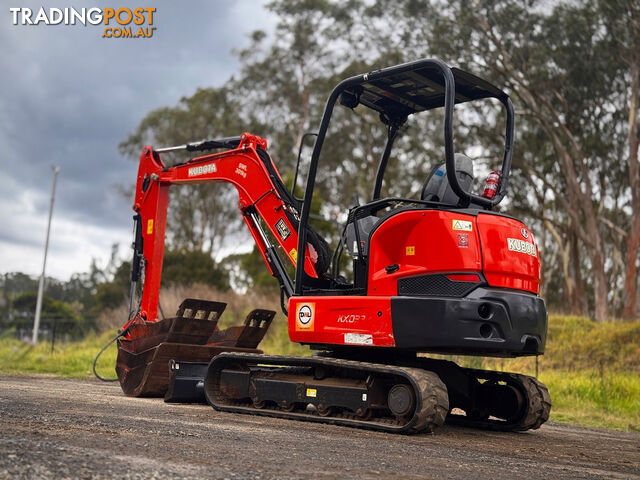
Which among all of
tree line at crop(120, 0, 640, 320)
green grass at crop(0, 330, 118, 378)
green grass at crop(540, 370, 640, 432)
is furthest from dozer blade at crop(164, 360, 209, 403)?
tree line at crop(120, 0, 640, 320)

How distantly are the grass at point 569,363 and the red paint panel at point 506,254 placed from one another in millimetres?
3938

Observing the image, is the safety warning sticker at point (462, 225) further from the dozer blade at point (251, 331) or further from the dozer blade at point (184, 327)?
the dozer blade at point (184, 327)

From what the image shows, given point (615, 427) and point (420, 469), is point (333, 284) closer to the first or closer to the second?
point (420, 469)

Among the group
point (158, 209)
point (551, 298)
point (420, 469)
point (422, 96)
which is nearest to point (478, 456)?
point (420, 469)

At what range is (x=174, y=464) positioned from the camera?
391 cm

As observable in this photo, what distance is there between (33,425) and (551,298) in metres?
38.2

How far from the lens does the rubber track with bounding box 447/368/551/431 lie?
7.36m

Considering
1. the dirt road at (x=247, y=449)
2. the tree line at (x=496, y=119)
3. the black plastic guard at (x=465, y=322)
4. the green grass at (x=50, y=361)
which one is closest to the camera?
the dirt road at (x=247, y=449)

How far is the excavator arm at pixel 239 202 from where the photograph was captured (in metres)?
8.42

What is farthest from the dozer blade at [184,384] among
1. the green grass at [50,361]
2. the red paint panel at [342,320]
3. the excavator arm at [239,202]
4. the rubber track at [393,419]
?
the green grass at [50,361]

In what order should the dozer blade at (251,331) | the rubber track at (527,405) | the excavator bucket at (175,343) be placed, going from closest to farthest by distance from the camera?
the rubber track at (527,405) → the excavator bucket at (175,343) → the dozer blade at (251,331)

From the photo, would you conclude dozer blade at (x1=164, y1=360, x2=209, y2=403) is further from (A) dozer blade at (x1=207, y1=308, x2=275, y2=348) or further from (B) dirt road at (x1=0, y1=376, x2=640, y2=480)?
(A) dozer blade at (x1=207, y1=308, x2=275, y2=348)

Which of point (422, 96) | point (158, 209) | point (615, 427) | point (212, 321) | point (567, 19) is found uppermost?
point (567, 19)

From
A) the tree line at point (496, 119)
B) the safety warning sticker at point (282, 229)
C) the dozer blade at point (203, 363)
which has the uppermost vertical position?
the tree line at point (496, 119)
